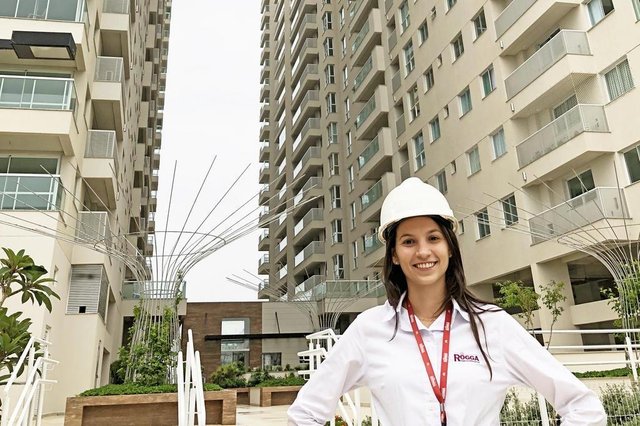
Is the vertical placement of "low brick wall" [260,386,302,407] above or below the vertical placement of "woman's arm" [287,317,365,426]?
below

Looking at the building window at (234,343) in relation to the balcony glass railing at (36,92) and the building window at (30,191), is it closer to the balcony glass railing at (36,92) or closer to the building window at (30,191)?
the building window at (30,191)

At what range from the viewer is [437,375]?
63.0 inches

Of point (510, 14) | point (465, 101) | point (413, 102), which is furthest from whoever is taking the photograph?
point (413, 102)

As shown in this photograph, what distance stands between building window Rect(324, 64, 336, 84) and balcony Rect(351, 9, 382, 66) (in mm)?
4459

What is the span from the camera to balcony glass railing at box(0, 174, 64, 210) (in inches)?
595

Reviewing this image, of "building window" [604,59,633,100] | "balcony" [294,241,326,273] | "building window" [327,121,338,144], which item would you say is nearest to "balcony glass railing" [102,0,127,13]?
"building window" [604,59,633,100]

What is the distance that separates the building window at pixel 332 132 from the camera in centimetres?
3794

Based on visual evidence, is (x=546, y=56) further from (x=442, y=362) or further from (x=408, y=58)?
(x=442, y=362)

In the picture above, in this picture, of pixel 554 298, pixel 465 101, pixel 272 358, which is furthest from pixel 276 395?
pixel 272 358

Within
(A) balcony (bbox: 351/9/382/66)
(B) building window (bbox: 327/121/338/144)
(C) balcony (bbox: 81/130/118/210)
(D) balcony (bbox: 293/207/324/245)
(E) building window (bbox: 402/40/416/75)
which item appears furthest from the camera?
(D) balcony (bbox: 293/207/324/245)

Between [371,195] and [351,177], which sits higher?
[351,177]

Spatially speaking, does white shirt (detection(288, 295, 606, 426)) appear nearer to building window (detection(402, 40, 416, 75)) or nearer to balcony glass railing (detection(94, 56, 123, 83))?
balcony glass railing (detection(94, 56, 123, 83))

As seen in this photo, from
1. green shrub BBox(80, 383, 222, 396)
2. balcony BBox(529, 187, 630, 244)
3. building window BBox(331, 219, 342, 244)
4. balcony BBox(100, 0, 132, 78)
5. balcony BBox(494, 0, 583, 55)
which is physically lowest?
green shrub BBox(80, 383, 222, 396)

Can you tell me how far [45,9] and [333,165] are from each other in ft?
74.1
